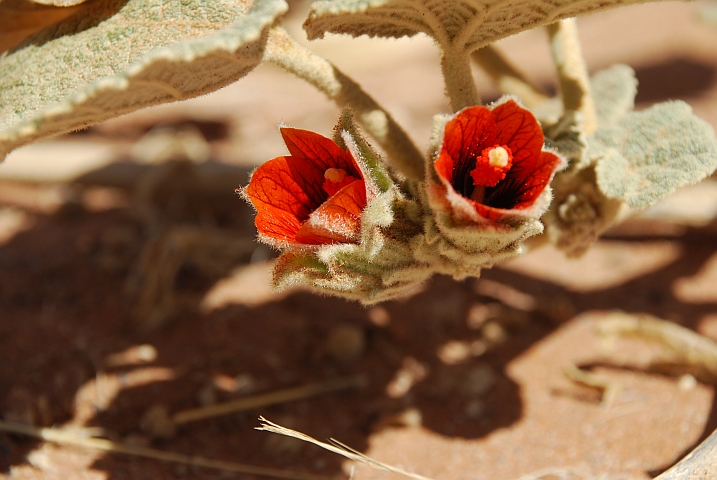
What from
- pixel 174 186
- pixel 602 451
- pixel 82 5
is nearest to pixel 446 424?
pixel 602 451

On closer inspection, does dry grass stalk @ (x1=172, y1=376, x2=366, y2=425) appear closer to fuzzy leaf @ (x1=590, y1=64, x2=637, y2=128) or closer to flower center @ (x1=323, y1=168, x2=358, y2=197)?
flower center @ (x1=323, y1=168, x2=358, y2=197)

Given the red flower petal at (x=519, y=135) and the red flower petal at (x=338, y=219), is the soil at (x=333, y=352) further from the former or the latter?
the red flower petal at (x=519, y=135)

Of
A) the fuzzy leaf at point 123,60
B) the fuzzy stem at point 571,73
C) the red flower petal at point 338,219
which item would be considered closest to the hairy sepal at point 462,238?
the red flower petal at point 338,219

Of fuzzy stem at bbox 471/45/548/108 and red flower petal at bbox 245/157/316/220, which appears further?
fuzzy stem at bbox 471/45/548/108

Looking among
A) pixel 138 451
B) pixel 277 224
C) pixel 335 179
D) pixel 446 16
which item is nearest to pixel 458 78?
pixel 446 16

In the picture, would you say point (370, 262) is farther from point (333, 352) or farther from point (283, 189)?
point (333, 352)

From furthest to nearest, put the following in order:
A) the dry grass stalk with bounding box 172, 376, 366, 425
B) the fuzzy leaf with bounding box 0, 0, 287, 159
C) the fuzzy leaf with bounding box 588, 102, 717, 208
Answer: the dry grass stalk with bounding box 172, 376, 366, 425 → the fuzzy leaf with bounding box 588, 102, 717, 208 → the fuzzy leaf with bounding box 0, 0, 287, 159

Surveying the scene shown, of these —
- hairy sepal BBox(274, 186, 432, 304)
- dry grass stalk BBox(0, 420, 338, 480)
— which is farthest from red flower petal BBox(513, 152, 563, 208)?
dry grass stalk BBox(0, 420, 338, 480)
